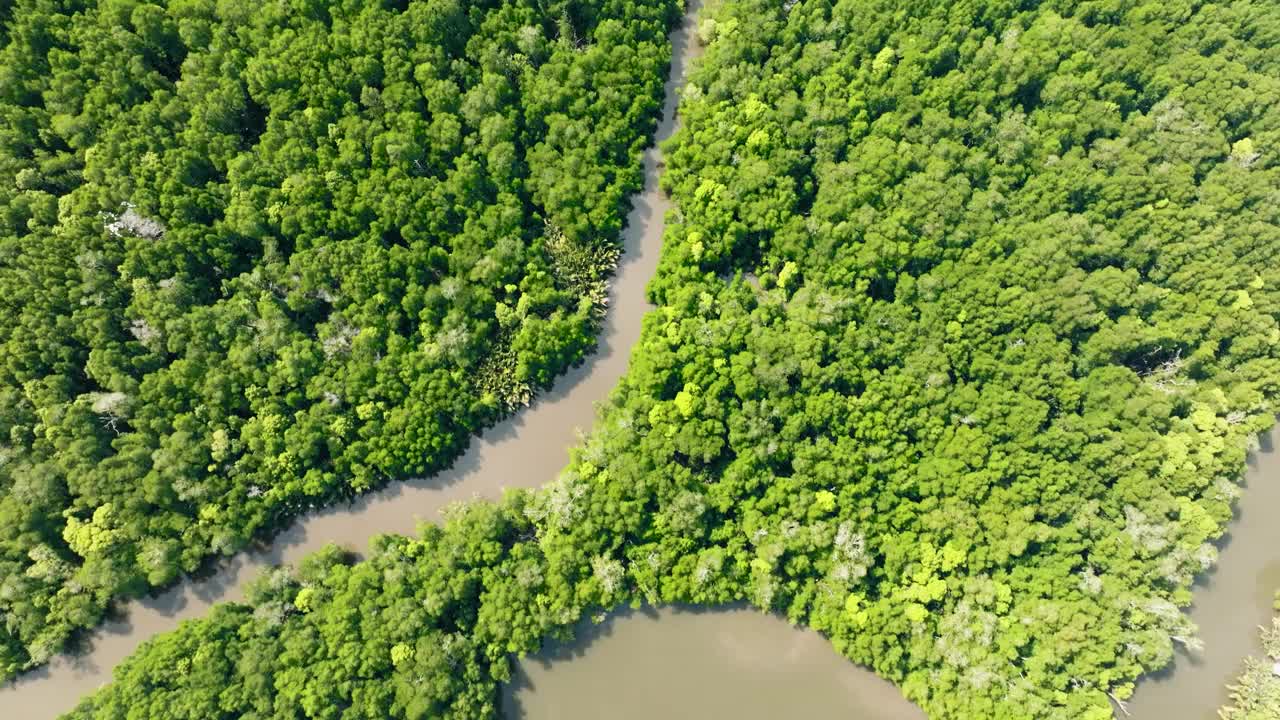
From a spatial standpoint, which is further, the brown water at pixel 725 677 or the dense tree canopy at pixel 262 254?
the brown water at pixel 725 677

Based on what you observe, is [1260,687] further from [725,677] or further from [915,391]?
[725,677]

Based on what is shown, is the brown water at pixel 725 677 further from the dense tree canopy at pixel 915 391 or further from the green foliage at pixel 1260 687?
the dense tree canopy at pixel 915 391

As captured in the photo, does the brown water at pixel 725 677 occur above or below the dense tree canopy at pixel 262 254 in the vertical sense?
below

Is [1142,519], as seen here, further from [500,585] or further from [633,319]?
[500,585]

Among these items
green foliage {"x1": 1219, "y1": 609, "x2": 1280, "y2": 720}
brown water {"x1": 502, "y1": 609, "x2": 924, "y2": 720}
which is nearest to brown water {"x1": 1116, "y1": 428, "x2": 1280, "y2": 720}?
green foliage {"x1": 1219, "y1": 609, "x2": 1280, "y2": 720}

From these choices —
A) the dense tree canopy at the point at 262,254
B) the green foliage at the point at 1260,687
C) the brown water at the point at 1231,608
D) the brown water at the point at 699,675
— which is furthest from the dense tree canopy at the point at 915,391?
the green foliage at the point at 1260,687

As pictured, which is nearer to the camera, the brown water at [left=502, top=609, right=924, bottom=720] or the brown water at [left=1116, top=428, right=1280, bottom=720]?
the brown water at [left=502, top=609, right=924, bottom=720]

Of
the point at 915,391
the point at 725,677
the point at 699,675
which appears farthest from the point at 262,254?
the point at 915,391

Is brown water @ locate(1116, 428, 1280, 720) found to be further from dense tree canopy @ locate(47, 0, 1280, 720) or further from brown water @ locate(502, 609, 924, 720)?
brown water @ locate(502, 609, 924, 720)
